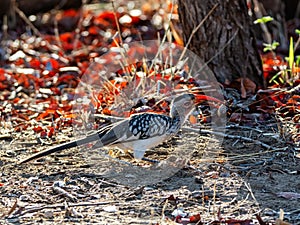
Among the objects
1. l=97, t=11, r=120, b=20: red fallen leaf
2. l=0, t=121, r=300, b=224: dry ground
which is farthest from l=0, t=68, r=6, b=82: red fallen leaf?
l=97, t=11, r=120, b=20: red fallen leaf

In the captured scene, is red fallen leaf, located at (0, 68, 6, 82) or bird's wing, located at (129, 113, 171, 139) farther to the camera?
red fallen leaf, located at (0, 68, 6, 82)

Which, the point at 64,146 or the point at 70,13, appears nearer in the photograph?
the point at 64,146

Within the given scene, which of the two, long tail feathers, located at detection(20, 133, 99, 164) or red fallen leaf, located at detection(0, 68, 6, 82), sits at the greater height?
long tail feathers, located at detection(20, 133, 99, 164)

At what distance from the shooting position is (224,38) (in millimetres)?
6684

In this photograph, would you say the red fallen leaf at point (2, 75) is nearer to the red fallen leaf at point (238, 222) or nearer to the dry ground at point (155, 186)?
the dry ground at point (155, 186)

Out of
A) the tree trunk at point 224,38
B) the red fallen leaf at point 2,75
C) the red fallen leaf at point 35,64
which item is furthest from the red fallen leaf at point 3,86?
the tree trunk at point 224,38

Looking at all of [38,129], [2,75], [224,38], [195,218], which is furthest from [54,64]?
[195,218]

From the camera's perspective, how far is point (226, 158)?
5445 millimetres

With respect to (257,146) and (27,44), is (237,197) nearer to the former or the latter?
(257,146)

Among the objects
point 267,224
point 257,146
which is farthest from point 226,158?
point 267,224

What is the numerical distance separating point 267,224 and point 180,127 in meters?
1.69

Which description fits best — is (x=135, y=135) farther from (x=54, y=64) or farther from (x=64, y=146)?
(x=54, y=64)

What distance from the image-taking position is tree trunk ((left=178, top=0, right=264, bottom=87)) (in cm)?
663

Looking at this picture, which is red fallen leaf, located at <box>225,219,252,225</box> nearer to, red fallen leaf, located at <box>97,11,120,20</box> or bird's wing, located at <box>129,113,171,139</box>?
bird's wing, located at <box>129,113,171,139</box>
